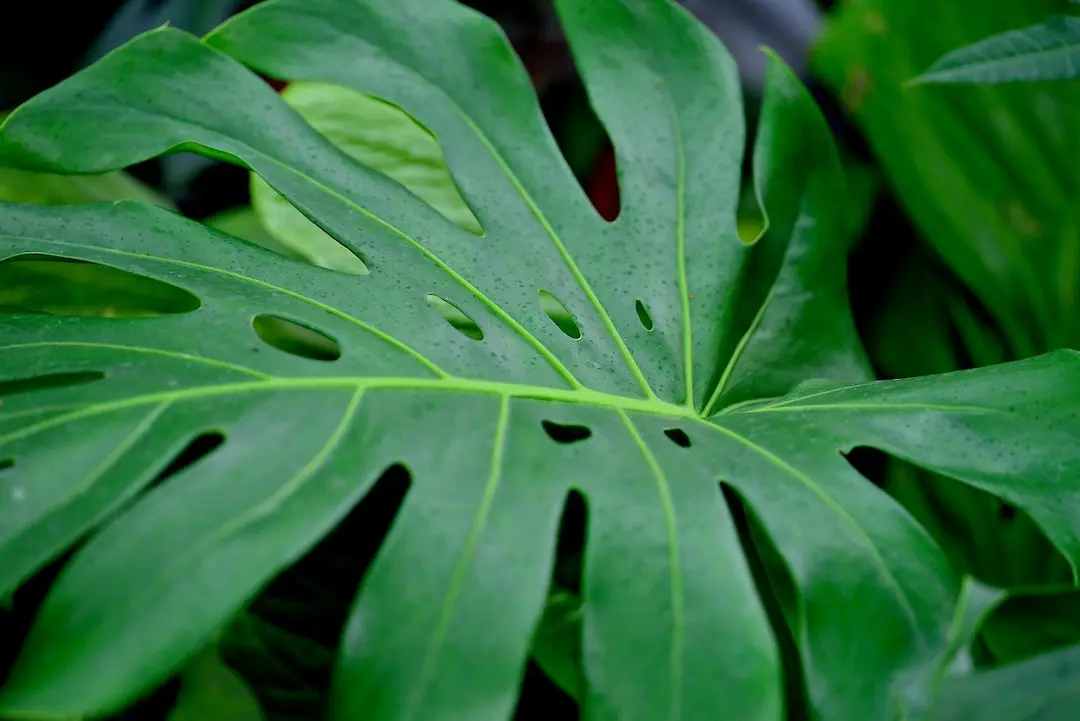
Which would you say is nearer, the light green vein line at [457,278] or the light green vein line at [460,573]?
the light green vein line at [460,573]

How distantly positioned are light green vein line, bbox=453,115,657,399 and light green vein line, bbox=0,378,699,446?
0.11ft

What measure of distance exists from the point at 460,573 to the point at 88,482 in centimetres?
19

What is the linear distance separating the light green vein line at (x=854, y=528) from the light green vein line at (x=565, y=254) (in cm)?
11

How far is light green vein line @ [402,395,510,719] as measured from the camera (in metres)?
0.41

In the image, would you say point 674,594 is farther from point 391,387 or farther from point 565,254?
point 565,254

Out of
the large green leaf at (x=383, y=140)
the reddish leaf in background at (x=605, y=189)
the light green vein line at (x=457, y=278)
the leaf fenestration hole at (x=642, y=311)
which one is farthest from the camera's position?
the reddish leaf in background at (x=605, y=189)

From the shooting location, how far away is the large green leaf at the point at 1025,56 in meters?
0.68

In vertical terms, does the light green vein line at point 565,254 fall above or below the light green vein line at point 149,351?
above

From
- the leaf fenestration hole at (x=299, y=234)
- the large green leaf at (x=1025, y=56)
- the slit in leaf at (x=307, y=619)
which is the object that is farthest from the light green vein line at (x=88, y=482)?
the large green leaf at (x=1025, y=56)

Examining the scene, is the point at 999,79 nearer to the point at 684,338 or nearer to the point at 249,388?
the point at 684,338

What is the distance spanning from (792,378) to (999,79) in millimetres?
303

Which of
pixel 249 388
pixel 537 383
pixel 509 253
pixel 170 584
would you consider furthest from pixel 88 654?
pixel 509 253

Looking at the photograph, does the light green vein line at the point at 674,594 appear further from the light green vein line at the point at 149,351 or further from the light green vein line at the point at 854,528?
the light green vein line at the point at 149,351

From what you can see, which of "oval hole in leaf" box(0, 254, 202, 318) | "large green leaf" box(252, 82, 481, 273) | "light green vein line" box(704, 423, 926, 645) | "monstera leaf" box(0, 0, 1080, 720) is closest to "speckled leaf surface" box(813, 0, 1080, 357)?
"monstera leaf" box(0, 0, 1080, 720)
